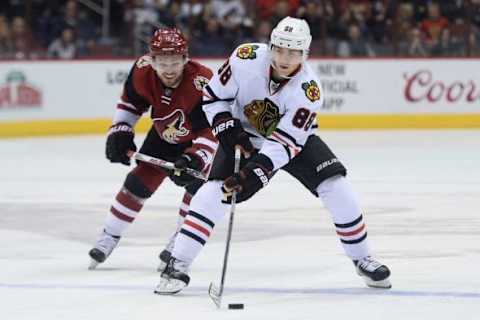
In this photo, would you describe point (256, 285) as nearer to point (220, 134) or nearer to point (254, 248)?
point (220, 134)

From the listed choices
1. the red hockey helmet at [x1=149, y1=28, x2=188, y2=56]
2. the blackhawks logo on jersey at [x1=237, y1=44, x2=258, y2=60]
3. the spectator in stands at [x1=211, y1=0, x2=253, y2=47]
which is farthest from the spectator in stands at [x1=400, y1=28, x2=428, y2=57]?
the blackhawks logo on jersey at [x1=237, y1=44, x2=258, y2=60]

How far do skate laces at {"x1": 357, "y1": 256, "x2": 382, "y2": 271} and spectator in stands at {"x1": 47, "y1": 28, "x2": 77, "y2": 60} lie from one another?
26.3ft

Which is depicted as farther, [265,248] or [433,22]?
[433,22]

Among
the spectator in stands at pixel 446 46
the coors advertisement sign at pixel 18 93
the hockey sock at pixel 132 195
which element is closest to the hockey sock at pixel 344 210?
the hockey sock at pixel 132 195

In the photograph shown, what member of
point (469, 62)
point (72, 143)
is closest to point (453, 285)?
point (72, 143)

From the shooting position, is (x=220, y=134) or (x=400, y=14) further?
(x=400, y=14)

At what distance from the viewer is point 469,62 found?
12.9m

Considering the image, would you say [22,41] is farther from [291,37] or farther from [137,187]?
[291,37]

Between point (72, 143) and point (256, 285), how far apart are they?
6887 mm

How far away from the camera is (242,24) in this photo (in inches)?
521

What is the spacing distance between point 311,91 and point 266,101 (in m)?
0.19

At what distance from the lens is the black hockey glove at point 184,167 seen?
5250mm

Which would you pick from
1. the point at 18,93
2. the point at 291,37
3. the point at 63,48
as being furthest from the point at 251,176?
the point at 63,48

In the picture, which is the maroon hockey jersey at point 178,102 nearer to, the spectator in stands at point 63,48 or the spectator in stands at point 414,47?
the spectator in stands at point 63,48
